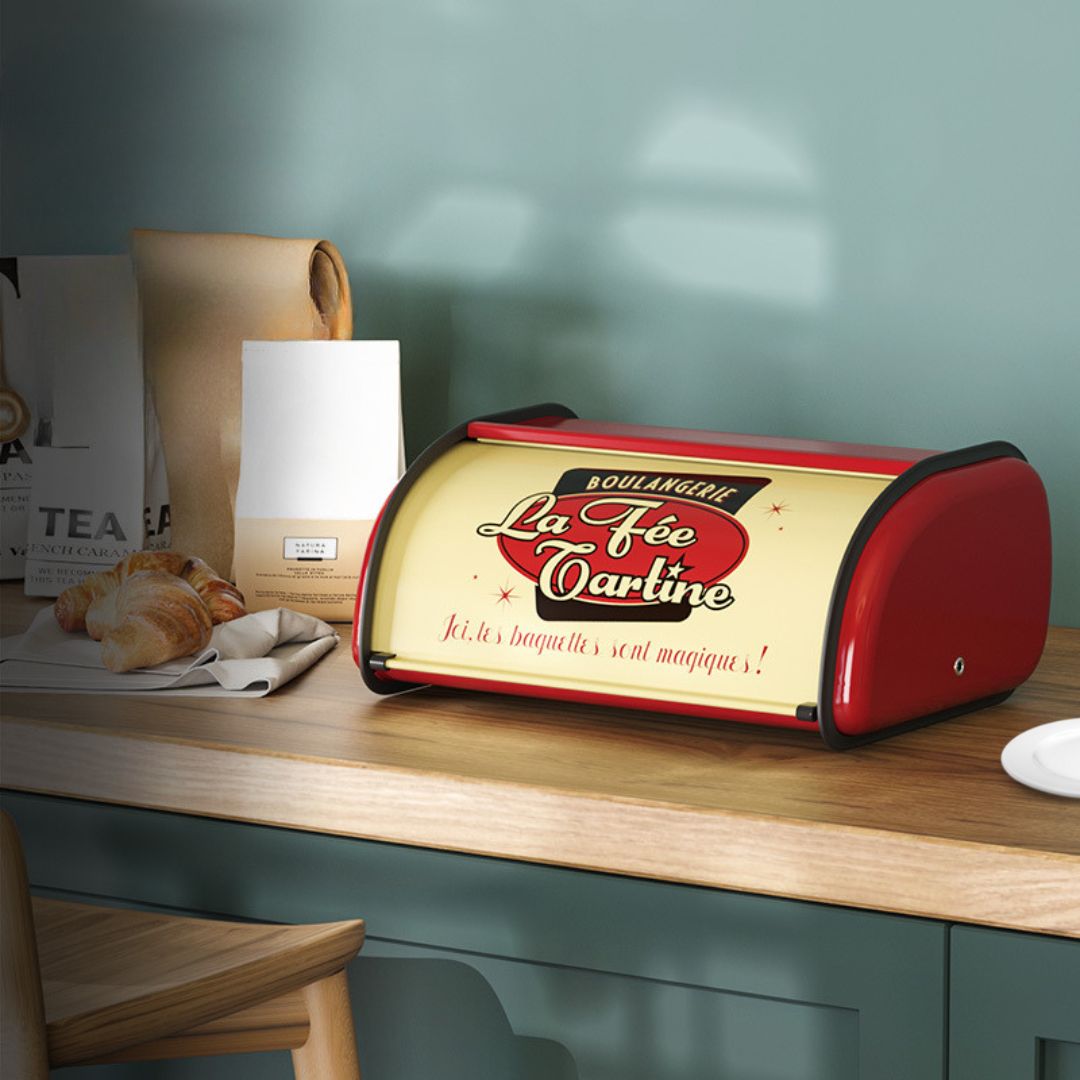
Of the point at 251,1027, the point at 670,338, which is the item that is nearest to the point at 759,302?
the point at 670,338

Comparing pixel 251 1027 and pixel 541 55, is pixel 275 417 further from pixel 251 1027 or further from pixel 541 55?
Answer: pixel 251 1027

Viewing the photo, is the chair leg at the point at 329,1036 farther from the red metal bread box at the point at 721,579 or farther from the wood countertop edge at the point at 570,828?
the red metal bread box at the point at 721,579

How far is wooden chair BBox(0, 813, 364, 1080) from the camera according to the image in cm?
85

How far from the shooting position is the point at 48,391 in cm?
166

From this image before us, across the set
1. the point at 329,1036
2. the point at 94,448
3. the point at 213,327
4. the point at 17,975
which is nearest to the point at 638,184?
the point at 213,327

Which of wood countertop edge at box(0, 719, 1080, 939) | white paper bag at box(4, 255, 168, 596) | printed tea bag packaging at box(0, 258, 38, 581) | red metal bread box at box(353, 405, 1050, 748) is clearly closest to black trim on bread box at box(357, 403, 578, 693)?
red metal bread box at box(353, 405, 1050, 748)

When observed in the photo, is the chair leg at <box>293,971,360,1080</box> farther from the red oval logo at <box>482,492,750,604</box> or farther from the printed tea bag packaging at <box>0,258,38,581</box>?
the printed tea bag packaging at <box>0,258,38,581</box>

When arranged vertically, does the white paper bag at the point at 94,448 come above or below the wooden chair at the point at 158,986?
above

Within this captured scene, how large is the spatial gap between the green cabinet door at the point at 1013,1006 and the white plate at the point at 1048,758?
11cm

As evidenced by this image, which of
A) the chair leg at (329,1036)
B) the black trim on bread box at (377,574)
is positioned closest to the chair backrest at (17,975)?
the chair leg at (329,1036)

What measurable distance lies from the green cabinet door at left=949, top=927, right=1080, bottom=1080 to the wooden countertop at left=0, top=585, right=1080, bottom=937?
0.02 m

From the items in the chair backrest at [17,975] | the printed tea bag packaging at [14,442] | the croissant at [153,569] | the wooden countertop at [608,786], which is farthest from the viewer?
the printed tea bag packaging at [14,442]

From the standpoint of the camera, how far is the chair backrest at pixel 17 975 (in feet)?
2.75

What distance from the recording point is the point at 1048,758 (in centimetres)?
105
